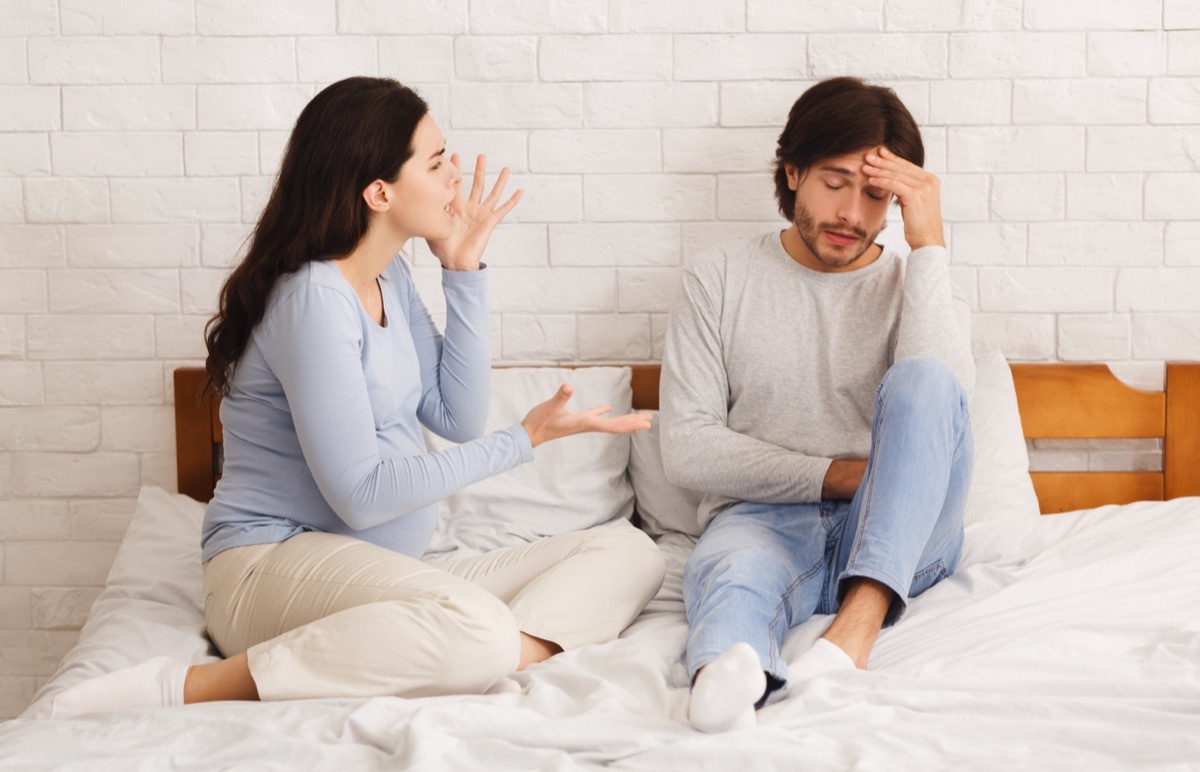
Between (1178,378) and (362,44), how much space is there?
1698mm

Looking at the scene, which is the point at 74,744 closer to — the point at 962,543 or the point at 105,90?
the point at 962,543

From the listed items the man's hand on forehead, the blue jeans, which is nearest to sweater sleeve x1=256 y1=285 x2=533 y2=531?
the blue jeans

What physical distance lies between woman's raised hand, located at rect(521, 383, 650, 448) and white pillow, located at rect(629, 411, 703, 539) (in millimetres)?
448

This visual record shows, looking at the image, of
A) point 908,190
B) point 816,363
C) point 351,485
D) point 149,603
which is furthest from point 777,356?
point 149,603

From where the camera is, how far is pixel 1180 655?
1410 mm

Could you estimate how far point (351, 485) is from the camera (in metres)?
1.51

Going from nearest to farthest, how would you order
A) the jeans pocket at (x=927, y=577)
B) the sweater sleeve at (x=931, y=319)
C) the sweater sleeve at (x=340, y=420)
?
the sweater sleeve at (x=340, y=420), the jeans pocket at (x=927, y=577), the sweater sleeve at (x=931, y=319)

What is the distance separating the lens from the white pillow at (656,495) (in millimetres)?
2086

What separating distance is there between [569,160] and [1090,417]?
1.13 m

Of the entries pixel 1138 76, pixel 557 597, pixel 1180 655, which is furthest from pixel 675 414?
pixel 1138 76

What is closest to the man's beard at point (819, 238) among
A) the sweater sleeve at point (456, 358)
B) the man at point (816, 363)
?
the man at point (816, 363)

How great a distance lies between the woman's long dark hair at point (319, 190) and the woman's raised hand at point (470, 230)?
0.77 ft

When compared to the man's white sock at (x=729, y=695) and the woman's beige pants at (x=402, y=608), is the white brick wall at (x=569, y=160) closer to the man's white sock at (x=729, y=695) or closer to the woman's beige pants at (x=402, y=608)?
the woman's beige pants at (x=402, y=608)

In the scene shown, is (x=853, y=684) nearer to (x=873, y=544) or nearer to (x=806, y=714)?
(x=806, y=714)
